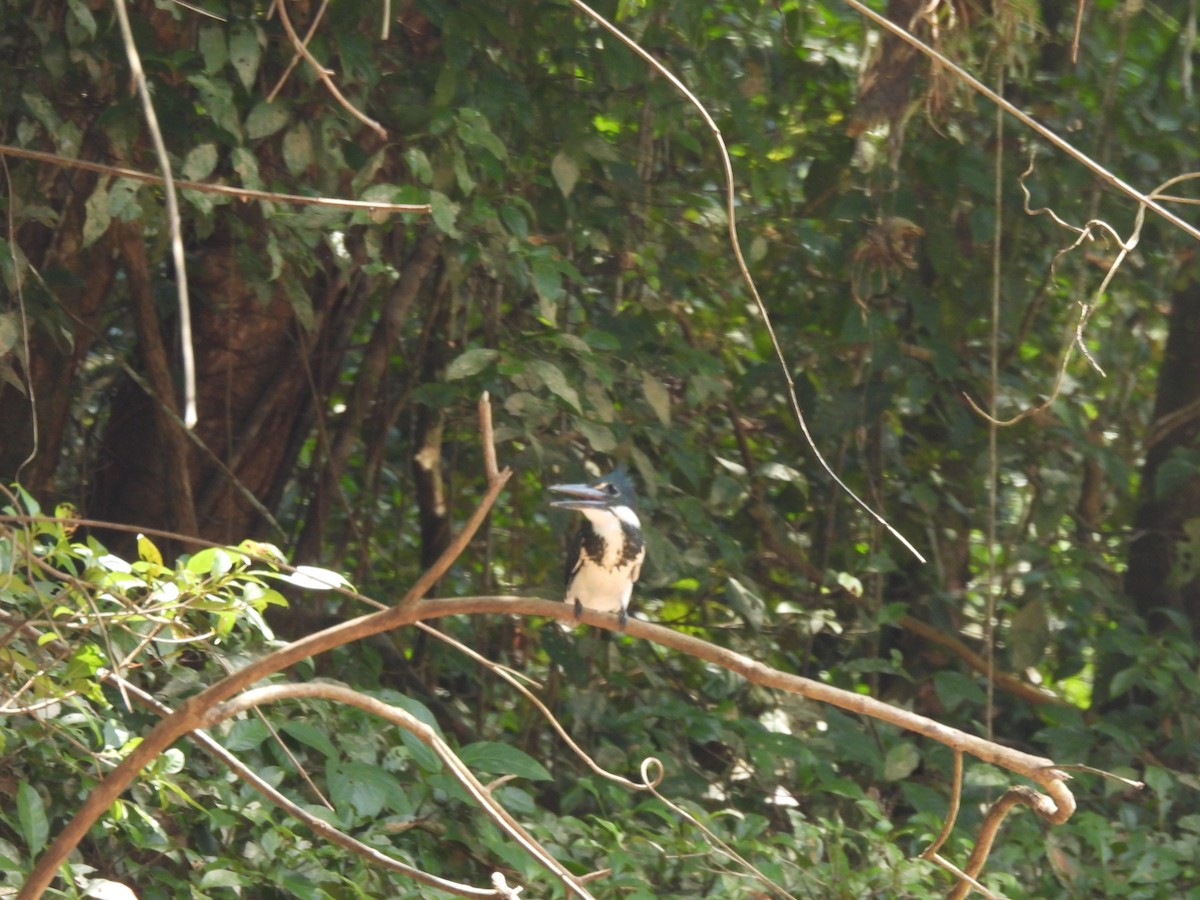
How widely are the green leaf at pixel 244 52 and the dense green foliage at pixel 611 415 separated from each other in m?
0.02

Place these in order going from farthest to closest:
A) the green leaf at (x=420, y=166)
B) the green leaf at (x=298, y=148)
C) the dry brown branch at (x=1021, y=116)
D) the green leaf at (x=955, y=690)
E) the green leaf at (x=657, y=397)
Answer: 1. the green leaf at (x=955, y=690)
2. the green leaf at (x=657, y=397)
3. the green leaf at (x=298, y=148)
4. the green leaf at (x=420, y=166)
5. the dry brown branch at (x=1021, y=116)

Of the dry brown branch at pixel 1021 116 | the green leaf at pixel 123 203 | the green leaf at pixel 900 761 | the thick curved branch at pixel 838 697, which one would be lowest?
the green leaf at pixel 900 761

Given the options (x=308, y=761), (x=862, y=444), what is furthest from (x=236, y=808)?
(x=862, y=444)

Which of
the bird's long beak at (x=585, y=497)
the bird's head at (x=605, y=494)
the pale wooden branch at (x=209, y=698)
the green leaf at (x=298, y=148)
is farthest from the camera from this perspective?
the bird's head at (x=605, y=494)

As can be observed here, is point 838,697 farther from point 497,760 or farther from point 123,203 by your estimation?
point 123,203

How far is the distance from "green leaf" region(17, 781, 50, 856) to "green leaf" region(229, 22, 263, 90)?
160cm

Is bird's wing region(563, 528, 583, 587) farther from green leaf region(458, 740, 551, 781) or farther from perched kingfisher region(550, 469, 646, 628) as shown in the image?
green leaf region(458, 740, 551, 781)

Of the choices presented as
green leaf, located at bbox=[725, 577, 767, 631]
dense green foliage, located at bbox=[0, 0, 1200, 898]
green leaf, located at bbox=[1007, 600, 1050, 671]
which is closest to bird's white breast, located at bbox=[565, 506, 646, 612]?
dense green foliage, located at bbox=[0, 0, 1200, 898]

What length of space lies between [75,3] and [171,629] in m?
1.38

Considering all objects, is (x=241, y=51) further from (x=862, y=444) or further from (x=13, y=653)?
(x=862, y=444)

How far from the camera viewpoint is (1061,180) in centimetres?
475

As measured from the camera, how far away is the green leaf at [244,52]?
3336 mm

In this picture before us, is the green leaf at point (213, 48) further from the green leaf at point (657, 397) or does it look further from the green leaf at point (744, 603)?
the green leaf at point (744, 603)

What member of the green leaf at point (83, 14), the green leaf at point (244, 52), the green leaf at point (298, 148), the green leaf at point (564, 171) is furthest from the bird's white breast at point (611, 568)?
the green leaf at point (83, 14)
